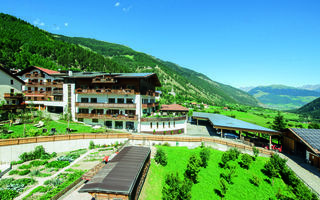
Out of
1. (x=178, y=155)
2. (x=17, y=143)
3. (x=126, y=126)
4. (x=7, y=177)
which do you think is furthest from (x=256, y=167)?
(x=17, y=143)

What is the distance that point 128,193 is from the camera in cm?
1157

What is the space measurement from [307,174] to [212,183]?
12989 millimetres

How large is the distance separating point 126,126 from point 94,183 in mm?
23442

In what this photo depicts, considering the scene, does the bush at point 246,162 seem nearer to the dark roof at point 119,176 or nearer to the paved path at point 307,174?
the paved path at point 307,174

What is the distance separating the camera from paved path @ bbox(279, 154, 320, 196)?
17.8 m

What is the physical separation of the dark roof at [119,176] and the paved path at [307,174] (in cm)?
2067

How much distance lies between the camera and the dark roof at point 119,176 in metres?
11.9

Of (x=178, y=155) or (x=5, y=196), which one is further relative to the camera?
(x=178, y=155)

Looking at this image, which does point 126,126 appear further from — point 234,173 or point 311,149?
point 311,149

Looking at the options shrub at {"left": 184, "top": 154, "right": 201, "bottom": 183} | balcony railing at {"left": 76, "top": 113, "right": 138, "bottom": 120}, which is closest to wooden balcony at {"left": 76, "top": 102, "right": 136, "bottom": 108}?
balcony railing at {"left": 76, "top": 113, "right": 138, "bottom": 120}

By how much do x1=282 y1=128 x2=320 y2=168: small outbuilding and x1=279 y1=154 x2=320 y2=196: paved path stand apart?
156cm

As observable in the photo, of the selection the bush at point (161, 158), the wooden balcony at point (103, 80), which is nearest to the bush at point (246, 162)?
the bush at point (161, 158)

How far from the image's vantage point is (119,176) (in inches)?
534

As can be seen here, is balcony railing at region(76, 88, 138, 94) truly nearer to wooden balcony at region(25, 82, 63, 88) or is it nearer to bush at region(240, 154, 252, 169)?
wooden balcony at region(25, 82, 63, 88)
